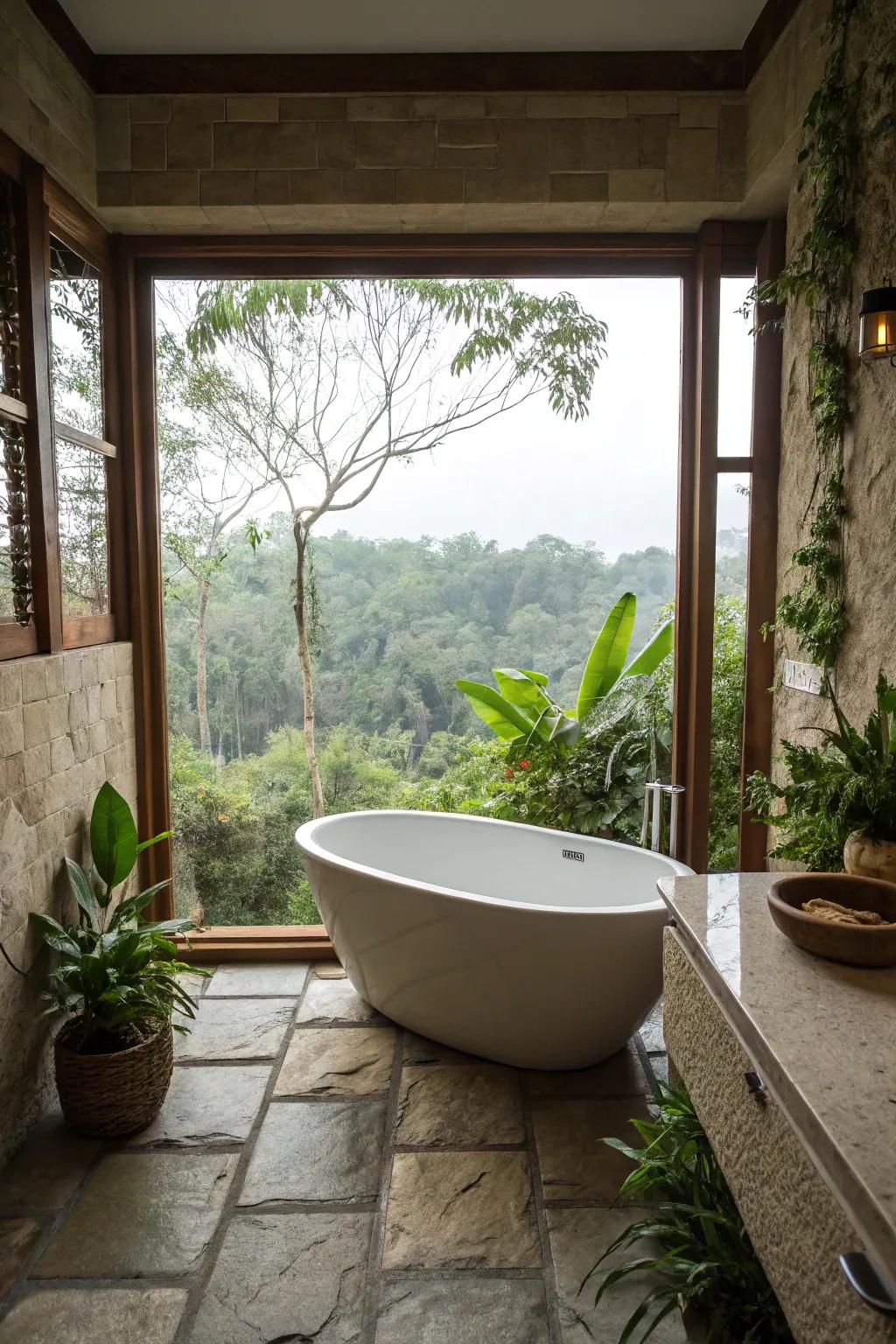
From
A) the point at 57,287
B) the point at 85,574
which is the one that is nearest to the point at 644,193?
the point at 57,287

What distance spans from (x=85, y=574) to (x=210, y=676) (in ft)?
2.40

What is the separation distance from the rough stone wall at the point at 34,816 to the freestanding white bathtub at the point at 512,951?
762 mm

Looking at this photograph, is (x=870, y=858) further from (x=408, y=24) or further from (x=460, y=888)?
(x=408, y=24)

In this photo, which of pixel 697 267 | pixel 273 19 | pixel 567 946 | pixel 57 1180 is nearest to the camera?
pixel 57 1180

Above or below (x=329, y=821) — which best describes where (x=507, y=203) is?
above

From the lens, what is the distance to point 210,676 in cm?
369

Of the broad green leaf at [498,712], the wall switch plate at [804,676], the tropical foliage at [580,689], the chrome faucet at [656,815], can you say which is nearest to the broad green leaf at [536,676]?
the tropical foliage at [580,689]

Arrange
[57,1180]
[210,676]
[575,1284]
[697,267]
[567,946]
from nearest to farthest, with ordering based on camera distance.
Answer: [575,1284] → [57,1180] → [567,946] → [697,267] → [210,676]

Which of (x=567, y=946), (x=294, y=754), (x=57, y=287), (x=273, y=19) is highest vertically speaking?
(x=273, y=19)

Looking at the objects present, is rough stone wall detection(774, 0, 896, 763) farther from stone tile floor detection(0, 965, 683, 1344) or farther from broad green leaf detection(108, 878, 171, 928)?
broad green leaf detection(108, 878, 171, 928)

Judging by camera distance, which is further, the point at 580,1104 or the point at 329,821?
the point at 329,821

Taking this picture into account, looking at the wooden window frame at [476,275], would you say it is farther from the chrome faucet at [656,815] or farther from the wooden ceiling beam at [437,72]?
the wooden ceiling beam at [437,72]

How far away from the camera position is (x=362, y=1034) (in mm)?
3004

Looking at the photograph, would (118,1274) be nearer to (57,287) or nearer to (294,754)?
(294,754)
